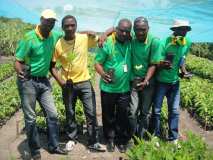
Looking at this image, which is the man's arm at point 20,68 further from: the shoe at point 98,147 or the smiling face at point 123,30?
the shoe at point 98,147

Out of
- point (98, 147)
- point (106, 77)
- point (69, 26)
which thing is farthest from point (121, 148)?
point (69, 26)

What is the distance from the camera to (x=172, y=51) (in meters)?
8.41

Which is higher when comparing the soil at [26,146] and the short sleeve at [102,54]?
the short sleeve at [102,54]

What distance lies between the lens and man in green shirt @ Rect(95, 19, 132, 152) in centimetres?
805

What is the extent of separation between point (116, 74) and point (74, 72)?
2.21ft

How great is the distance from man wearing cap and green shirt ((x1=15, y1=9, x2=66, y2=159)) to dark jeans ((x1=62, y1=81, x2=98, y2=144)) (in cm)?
46

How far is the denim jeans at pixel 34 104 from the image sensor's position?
7863mm

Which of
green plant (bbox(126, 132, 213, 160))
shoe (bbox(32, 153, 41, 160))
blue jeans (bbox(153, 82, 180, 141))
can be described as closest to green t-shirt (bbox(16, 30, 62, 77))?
shoe (bbox(32, 153, 41, 160))

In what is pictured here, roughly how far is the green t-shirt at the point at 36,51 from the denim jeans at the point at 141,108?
4.81 feet

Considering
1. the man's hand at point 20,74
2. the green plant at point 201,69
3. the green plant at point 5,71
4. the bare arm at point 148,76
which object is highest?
the man's hand at point 20,74

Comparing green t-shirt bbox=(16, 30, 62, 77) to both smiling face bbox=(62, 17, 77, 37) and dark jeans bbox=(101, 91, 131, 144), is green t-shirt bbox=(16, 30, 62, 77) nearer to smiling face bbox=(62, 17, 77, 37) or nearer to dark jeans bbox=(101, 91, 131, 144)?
smiling face bbox=(62, 17, 77, 37)

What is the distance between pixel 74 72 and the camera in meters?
8.30

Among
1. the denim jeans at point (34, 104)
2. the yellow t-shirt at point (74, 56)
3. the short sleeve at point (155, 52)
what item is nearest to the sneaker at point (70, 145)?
the denim jeans at point (34, 104)

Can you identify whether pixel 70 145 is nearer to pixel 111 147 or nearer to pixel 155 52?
pixel 111 147
